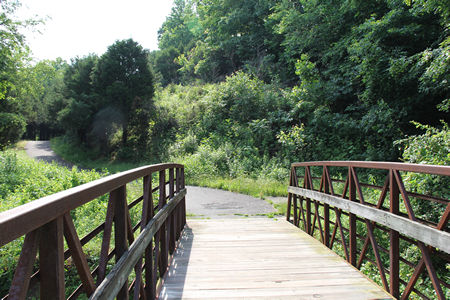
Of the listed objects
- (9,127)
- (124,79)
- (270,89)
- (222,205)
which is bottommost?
(222,205)

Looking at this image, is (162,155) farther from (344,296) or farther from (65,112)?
(344,296)

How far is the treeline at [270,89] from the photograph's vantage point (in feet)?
33.6

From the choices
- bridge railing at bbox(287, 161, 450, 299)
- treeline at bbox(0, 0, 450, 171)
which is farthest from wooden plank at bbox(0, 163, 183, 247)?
treeline at bbox(0, 0, 450, 171)

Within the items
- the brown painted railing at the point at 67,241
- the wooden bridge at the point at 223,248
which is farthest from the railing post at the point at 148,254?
the brown painted railing at the point at 67,241

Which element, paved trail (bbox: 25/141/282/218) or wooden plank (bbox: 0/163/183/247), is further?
paved trail (bbox: 25/141/282/218)

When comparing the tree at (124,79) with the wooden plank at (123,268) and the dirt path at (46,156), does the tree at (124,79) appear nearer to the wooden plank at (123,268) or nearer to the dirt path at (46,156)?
the dirt path at (46,156)

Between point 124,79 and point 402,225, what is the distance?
2139 cm

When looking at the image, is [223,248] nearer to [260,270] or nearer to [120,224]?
[260,270]

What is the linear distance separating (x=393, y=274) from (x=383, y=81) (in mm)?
9523

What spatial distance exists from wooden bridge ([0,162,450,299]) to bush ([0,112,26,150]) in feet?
54.9

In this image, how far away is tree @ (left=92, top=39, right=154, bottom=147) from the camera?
67.6 ft

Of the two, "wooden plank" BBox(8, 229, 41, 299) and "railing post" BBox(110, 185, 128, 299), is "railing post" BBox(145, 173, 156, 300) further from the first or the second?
"wooden plank" BBox(8, 229, 41, 299)

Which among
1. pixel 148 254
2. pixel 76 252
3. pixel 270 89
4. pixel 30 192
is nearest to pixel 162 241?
pixel 148 254

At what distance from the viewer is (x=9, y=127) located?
20.1 metres
